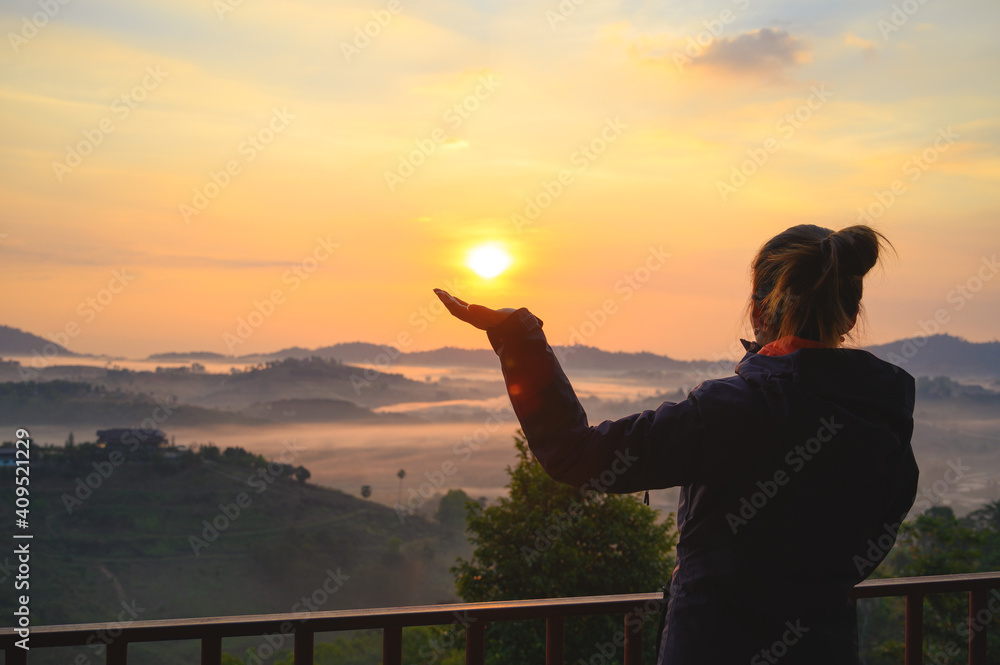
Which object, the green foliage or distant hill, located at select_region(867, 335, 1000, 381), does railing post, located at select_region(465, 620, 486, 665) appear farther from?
distant hill, located at select_region(867, 335, 1000, 381)

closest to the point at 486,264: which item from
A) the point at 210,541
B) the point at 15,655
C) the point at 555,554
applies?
the point at 15,655

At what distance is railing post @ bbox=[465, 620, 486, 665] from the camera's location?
153 cm

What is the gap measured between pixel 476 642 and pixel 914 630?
136 centimetres

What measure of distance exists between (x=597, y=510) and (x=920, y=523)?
9697 mm

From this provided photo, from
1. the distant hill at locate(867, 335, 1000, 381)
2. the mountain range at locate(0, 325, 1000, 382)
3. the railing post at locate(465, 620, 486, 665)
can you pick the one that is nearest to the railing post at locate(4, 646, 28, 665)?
the railing post at locate(465, 620, 486, 665)

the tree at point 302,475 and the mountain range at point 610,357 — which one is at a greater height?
the mountain range at point 610,357

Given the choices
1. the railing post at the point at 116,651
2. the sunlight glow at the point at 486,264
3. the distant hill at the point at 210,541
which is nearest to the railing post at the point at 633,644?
the railing post at the point at 116,651

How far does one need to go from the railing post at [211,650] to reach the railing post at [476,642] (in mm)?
545

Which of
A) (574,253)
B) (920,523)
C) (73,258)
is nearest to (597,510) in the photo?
(574,253)

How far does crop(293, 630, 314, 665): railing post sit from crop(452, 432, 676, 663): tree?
6.42m

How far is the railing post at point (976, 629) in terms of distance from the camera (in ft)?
6.64

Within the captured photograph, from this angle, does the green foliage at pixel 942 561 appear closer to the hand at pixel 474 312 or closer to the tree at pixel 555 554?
the tree at pixel 555 554

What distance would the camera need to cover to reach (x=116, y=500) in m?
34.1

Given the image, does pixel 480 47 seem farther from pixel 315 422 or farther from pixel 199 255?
pixel 315 422
